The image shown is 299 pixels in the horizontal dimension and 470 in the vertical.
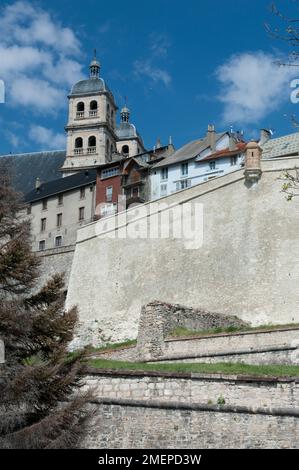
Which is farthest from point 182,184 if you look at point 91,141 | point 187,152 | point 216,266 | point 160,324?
point 160,324

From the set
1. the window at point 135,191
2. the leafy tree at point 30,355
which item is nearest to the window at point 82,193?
the window at point 135,191

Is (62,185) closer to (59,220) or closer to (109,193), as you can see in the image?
(59,220)

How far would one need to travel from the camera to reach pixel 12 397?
15.0 metres

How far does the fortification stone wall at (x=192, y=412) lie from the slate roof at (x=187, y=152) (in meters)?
37.9

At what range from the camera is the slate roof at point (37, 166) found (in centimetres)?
7450

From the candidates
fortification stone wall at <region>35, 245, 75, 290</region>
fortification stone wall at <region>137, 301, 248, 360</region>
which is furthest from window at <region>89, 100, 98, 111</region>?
fortification stone wall at <region>137, 301, 248, 360</region>

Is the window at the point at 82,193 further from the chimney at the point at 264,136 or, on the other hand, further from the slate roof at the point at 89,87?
the slate roof at the point at 89,87

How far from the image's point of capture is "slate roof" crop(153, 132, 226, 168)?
54.4 metres

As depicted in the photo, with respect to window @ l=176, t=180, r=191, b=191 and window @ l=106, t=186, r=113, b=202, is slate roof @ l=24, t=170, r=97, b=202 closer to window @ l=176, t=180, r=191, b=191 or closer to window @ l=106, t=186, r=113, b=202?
window @ l=106, t=186, r=113, b=202

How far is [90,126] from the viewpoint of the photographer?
76000 millimetres

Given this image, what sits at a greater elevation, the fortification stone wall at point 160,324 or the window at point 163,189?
the window at point 163,189

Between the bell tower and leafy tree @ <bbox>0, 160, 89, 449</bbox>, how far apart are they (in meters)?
55.6

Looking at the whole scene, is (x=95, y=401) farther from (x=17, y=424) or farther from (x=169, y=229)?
(x=169, y=229)

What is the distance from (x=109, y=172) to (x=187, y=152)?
719 centimetres
